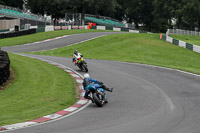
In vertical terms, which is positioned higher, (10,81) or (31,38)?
(31,38)

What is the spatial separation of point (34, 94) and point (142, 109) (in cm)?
472

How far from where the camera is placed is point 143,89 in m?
15.7

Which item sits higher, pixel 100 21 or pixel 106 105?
pixel 100 21

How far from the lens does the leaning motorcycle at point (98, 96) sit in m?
12.3

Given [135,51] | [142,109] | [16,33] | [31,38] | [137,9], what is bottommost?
[142,109]

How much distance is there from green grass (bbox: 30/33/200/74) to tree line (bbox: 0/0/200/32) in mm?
36187

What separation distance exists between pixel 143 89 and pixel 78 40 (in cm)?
2837

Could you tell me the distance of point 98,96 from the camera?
12.6 metres

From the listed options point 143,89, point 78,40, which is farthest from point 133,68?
point 78,40

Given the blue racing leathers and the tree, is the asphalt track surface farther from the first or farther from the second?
the tree

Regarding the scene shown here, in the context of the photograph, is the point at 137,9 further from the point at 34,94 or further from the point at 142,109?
the point at 142,109

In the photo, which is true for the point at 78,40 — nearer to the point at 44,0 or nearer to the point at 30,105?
the point at 30,105

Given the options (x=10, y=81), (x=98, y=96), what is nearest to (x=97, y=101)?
(x=98, y=96)

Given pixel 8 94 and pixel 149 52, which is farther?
pixel 149 52
